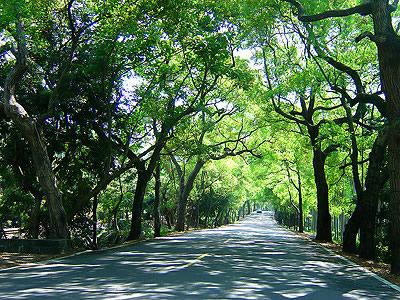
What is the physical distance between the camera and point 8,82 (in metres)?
15.0

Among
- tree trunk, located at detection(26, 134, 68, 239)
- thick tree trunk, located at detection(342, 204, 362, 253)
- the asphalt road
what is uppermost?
tree trunk, located at detection(26, 134, 68, 239)

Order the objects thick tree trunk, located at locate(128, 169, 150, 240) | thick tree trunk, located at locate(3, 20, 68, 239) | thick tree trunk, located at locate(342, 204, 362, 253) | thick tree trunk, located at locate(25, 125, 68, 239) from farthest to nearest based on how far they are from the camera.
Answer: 1. thick tree trunk, located at locate(128, 169, 150, 240)
2. thick tree trunk, located at locate(342, 204, 362, 253)
3. thick tree trunk, located at locate(25, 125, 68, 239)
4. thick tree trunk, located at locate(3, 20, 68, 239)

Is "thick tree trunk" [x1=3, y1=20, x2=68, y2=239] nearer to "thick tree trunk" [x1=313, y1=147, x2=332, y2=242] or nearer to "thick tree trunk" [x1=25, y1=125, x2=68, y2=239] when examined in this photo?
"thick tree trunk" [x1=25, y1=125, x2=68, y2=239]

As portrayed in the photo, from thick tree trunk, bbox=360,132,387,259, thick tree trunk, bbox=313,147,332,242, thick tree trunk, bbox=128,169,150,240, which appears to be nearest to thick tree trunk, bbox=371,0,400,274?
thick tree trunk, bbox=360,132,387,259

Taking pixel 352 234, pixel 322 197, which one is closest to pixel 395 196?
pixel 352 234

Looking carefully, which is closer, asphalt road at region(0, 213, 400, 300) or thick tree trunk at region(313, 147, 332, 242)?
asphalt road at region(0, 213, 400, 300)

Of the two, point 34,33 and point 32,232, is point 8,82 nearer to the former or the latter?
point 34,33

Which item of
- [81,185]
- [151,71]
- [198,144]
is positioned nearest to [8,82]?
[151,71]

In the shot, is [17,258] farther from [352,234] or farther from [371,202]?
[352,234]

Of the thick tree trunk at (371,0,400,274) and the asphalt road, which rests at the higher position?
the thick tree trunk at (371,0,400,274)

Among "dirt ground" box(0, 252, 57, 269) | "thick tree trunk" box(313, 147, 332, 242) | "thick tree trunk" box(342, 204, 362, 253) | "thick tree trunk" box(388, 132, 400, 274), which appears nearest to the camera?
"thick tree trunk" box(388, 132, 400, 274)

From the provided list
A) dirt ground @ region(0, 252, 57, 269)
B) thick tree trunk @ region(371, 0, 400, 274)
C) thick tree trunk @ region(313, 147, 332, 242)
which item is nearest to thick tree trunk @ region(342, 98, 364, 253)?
thick tree trunk @ region(371, 0, 400, 274)

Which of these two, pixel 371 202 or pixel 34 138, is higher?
pixel 34 138

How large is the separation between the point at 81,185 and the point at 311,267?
12.0m
